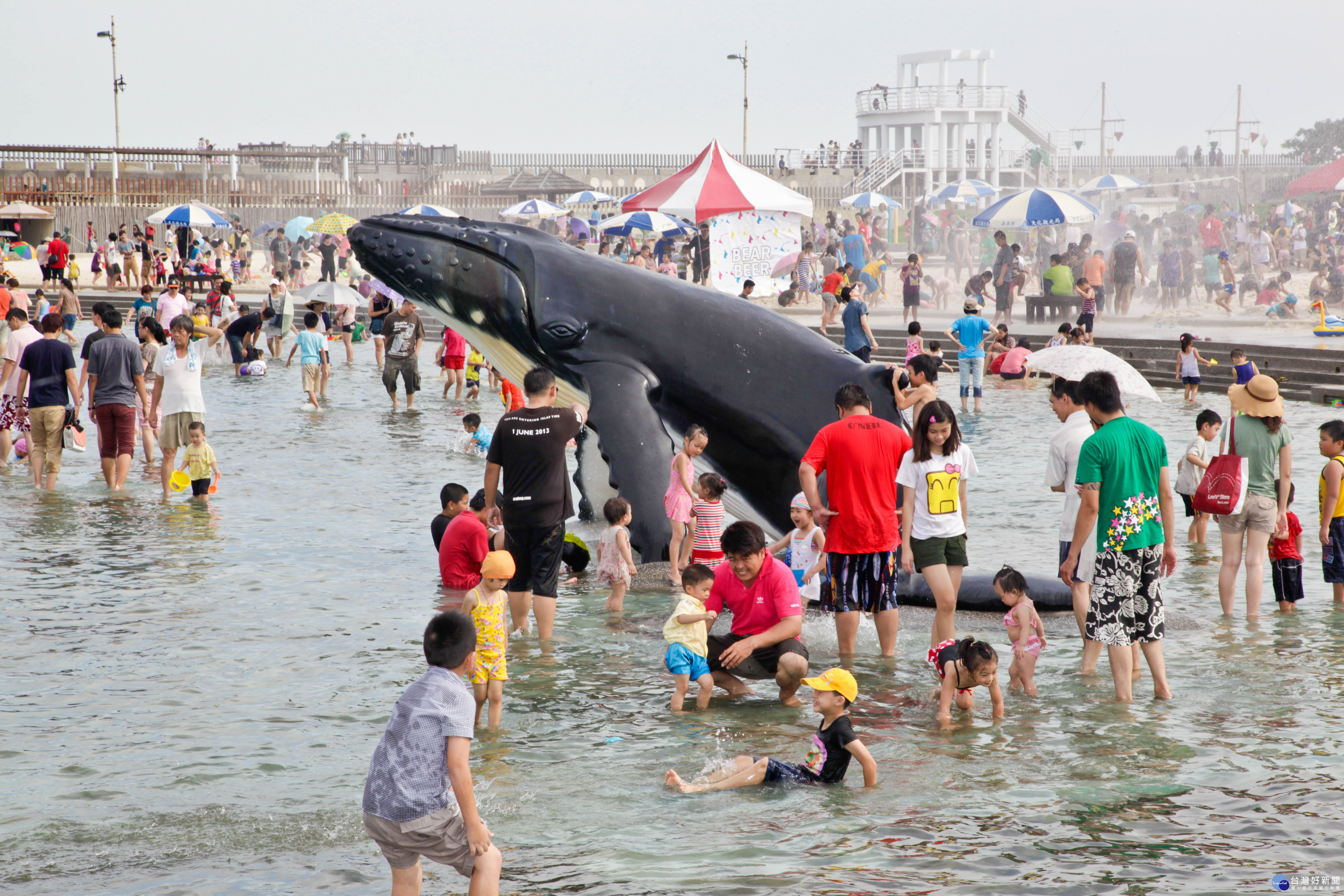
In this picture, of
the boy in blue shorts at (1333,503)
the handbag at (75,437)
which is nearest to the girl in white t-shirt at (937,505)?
the boy in blue shorts at (1333,503)

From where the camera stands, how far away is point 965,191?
169 ft

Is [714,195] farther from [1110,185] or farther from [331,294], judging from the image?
[1110,185]

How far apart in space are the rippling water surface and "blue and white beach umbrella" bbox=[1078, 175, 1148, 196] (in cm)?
3547

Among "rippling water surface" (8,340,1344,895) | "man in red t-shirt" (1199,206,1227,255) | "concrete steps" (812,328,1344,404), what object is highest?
"man in red t-shirt" (1199,206,1227,255)

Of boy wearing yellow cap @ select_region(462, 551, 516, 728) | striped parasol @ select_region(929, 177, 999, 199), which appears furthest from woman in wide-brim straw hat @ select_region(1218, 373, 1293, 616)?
striped parasol @ select_region(929, 177, 999, 199)

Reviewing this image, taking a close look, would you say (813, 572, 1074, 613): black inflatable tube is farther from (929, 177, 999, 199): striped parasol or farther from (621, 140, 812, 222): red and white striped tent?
(929, 177, 999, 199): striped parasol

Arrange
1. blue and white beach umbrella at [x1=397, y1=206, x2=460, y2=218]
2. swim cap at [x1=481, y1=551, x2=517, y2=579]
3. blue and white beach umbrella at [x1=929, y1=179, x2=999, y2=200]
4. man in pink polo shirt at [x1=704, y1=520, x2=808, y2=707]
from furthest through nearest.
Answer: blue and white beach umbrella at [x1=929, y1=179, x2=999, y2=200] → blue and white beach umbrella at [x1=397, y1=206, x2=460, y2=218] → man in pink polo shirt at [x1=704, y1=520, x2=808, y2=707] → swim cap at [x1=481, y1=551, x2=517, y2=579]

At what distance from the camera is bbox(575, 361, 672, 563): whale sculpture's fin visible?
34.1 ft

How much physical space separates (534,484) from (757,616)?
1.83 metres

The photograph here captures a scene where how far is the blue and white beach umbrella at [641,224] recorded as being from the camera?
3750 centimetres

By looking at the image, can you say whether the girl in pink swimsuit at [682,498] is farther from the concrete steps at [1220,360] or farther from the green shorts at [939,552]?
the concrete steps at [1220,360]

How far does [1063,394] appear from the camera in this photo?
29.0ft

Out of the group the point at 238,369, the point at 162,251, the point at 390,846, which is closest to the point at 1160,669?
the point at 390,846

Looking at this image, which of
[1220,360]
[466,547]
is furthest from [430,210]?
[466,547]
